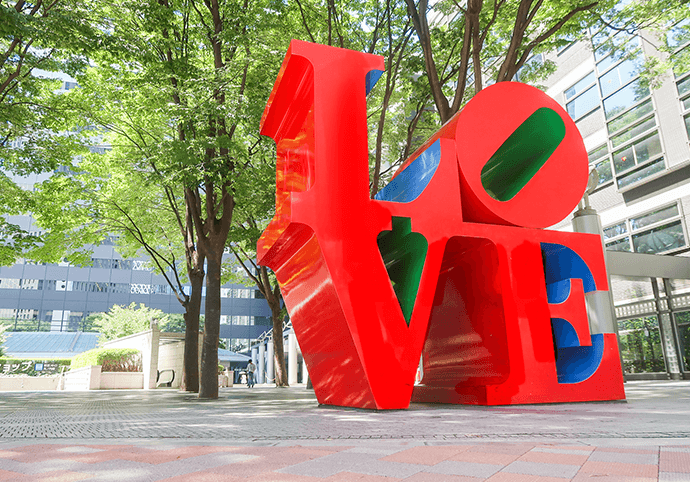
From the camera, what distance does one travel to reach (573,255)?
8883 millimetres

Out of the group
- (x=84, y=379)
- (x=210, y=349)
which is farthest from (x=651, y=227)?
(x=84, y=379)

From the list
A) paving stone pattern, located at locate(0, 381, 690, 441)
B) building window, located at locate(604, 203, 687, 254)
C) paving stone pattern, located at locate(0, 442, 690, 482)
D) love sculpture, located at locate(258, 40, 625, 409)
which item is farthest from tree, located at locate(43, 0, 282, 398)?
building window, located at locate(604, 203, 687, 254)

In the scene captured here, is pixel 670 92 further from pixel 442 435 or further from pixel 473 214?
pixel 442 435

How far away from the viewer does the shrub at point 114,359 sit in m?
24.8

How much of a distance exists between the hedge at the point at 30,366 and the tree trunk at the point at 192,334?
1819cm

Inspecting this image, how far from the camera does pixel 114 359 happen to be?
2514 cm

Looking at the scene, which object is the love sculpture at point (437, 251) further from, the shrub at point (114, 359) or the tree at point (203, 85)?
the shrub at point (114, 359)

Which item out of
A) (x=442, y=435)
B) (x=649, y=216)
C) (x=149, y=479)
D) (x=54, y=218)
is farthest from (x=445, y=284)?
(x=649, y=216)

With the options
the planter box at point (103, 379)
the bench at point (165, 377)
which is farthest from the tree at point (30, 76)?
the bench at point (165, 377)

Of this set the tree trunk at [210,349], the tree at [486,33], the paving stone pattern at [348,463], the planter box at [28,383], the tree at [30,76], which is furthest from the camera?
the planter box at [28,383]

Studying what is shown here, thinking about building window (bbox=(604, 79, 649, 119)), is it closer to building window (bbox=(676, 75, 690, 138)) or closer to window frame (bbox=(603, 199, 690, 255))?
building window (bbox=(676, 75, 690, 138))

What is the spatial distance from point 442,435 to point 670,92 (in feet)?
69.6

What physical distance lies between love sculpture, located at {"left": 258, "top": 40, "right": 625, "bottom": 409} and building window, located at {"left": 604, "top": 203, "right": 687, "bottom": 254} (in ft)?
44.6

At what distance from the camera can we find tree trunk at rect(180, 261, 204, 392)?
1623 centimetres
